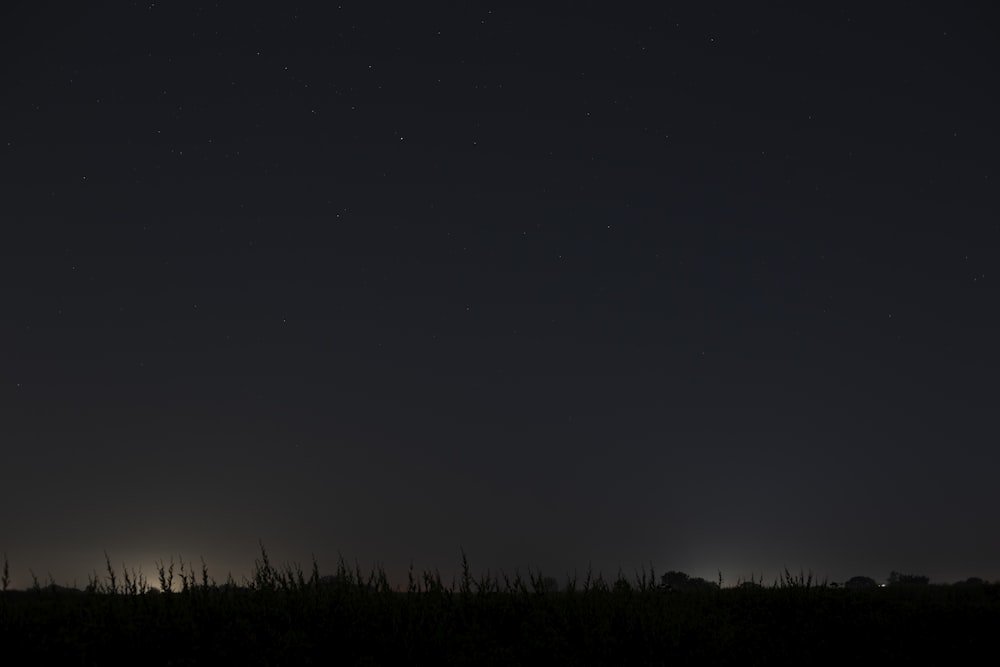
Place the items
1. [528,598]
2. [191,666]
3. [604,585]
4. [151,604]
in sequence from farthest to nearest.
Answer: [604,585]
[528,598]
[151,604]
[191,666]

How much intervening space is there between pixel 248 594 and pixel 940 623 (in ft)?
47.4

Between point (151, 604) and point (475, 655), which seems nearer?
point (475, 655)

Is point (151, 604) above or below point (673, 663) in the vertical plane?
above

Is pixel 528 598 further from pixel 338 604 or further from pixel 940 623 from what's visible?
pixel 940 623

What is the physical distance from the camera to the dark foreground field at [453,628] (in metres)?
13.6

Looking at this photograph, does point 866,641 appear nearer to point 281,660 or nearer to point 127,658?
point 281,660

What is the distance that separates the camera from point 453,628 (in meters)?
15.9

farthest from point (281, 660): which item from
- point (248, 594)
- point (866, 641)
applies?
point (866, 641)

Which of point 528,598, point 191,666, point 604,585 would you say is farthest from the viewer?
point 604,585

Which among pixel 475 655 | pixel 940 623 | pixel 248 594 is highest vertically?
pixel 248 594

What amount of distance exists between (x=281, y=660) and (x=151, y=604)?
3.92 meters

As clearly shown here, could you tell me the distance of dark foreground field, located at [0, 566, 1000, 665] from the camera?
13.6m

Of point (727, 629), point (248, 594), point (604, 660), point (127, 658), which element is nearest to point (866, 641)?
point (727, 629)

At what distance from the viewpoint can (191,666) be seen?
508 inches
